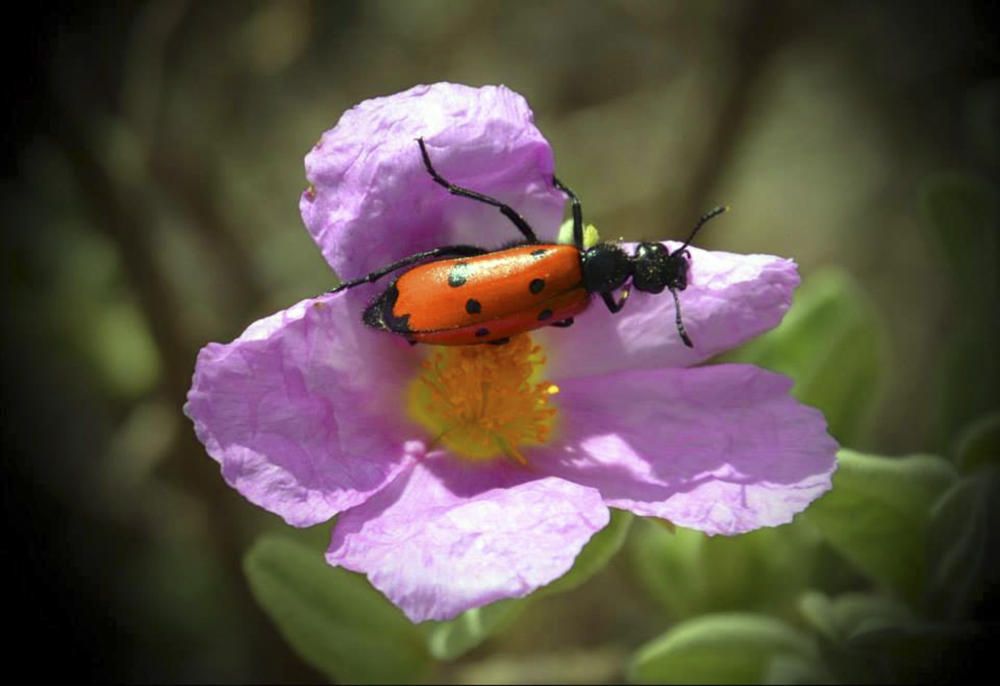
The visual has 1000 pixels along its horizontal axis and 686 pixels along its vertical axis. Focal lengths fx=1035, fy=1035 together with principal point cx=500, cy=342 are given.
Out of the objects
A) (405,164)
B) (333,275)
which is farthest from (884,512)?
(333,275)

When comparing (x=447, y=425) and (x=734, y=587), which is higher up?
(x=447, y=425)

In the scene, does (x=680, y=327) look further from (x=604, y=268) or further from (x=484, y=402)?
(x=484, y=402)

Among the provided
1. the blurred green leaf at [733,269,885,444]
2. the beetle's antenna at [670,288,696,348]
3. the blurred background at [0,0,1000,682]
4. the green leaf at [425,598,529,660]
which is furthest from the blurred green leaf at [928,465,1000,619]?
the green leaf at [425,598,529,660]

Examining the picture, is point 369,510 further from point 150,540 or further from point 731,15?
point 731,15

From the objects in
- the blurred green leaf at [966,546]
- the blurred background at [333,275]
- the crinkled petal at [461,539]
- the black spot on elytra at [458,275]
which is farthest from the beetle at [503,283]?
the blurred background at [333,275]

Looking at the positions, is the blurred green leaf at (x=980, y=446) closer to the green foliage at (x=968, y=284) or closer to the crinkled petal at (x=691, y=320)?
the green foliage at (x=968, y=284)

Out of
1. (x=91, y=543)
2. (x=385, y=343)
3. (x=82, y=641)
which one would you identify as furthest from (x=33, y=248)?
(x=385, y=343)
